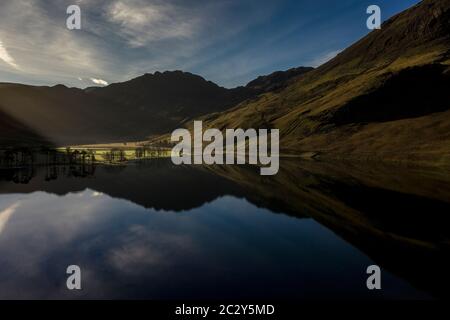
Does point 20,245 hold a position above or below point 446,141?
below

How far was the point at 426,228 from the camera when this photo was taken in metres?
48.9

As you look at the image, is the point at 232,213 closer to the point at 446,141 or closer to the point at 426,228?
the point at 426,228

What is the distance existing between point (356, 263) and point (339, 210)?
28.7 meters

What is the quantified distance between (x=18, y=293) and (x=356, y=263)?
34.2 m

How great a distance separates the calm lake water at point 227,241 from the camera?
30.0m

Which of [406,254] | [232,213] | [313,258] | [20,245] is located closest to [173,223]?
[232,213]

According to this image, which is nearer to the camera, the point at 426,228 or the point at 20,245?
the point at 20,245

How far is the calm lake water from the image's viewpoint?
30.0 metres

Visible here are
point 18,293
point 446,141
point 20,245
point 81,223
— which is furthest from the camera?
point 446,141

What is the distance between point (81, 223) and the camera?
→ 56.5m

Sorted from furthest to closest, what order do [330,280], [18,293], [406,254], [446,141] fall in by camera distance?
1. [446,141]
2. [406,254]
3. [330,280]
4. [18,293]

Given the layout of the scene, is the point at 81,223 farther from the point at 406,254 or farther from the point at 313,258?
the point at 406,254

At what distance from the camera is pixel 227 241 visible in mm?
46906
